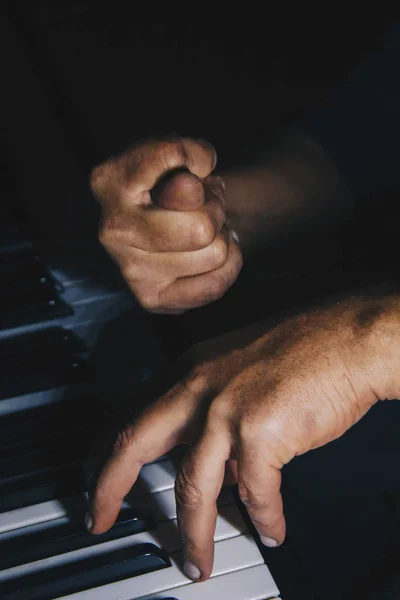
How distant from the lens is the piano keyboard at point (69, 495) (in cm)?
70

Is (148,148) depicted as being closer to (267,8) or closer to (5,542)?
(5,542)

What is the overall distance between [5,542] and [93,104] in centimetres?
121

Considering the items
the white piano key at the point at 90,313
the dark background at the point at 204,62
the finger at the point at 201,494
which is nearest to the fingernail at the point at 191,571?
the finger at the point at 201,494

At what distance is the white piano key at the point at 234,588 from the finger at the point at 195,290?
41 cm

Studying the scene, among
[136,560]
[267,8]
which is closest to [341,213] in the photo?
[136,560]

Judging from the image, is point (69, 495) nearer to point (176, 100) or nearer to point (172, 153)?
point (172, 153)

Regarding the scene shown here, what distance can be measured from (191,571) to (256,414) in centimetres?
20

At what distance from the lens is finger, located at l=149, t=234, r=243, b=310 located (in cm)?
97

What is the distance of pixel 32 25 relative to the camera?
4.16 ft

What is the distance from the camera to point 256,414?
648 mm

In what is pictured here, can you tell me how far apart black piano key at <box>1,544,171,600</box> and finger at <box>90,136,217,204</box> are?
47 cm

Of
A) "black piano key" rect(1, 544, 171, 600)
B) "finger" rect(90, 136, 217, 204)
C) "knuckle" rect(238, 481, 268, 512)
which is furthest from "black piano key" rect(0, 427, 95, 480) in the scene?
"finger" rect(90, 136, 217, 204)

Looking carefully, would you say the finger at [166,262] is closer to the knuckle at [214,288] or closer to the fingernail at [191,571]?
the knuckle at [214,288]

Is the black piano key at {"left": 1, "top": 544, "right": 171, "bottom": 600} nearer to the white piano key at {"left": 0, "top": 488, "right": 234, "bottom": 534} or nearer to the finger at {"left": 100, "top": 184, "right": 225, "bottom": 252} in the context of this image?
the white piano key at {"left": 0, "top": 488, "right": 234, "bottom": 534}
